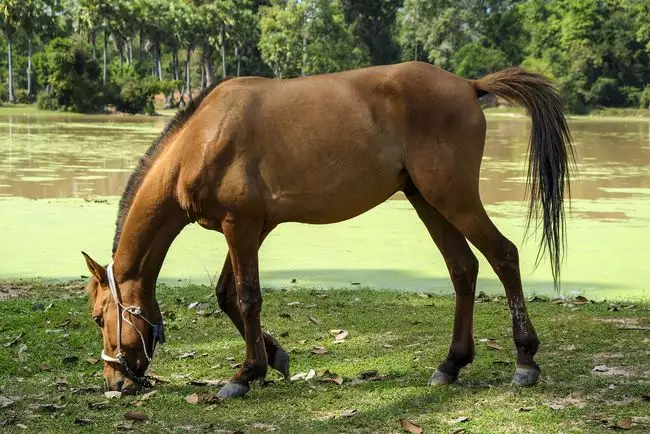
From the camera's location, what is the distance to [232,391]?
4.92m

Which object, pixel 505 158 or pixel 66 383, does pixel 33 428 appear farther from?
pixel 505 158

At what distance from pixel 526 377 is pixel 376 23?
281 feet

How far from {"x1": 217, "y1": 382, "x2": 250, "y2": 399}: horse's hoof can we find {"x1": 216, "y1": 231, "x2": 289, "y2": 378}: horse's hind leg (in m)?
0.39

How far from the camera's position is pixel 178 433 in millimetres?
4246

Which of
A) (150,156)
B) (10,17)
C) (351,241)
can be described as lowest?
(351,241)

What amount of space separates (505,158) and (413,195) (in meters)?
18.2

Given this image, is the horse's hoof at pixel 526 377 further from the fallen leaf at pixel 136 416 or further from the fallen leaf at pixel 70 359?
the fallen leaf at pixel 70 359

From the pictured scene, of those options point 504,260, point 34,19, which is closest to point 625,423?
point 504,260

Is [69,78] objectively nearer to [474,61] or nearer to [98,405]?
[474,61]

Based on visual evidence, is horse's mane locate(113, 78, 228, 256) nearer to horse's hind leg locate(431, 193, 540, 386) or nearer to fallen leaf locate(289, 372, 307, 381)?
fallen leaf locate(289, 372, 307, 381)

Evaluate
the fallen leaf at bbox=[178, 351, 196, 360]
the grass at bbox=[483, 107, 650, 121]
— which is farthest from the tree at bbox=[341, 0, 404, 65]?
the fallen leaf at bbox=[178, 351, 196, 360]

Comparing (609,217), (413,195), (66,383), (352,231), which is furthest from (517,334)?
(609,217)

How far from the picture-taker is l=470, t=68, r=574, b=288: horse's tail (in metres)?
5.09

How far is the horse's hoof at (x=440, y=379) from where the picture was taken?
503cm
